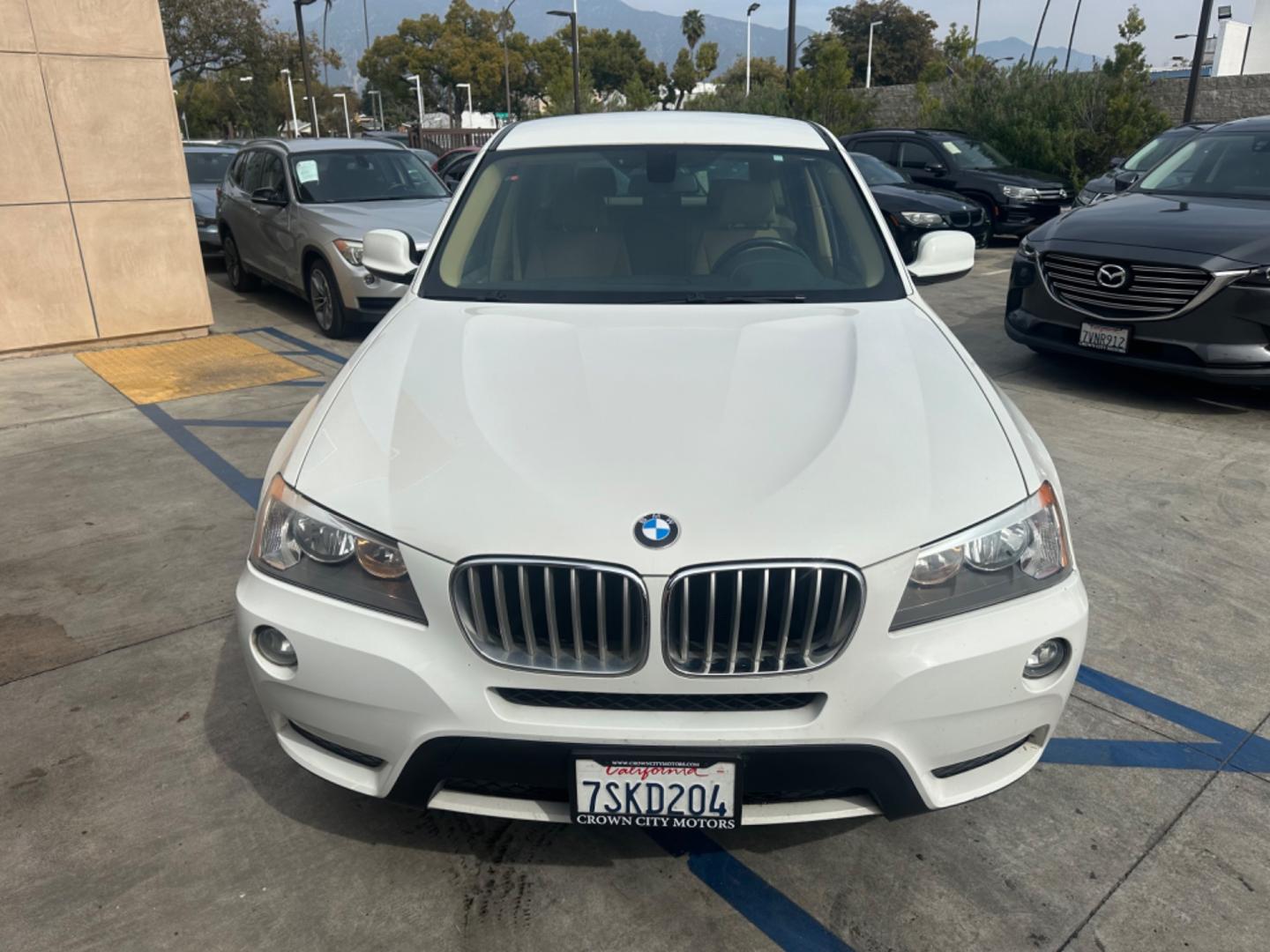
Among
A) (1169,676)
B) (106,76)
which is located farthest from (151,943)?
(106,76)

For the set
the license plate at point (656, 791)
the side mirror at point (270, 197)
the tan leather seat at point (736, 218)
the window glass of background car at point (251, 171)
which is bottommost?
the license plate at point (656, 791)

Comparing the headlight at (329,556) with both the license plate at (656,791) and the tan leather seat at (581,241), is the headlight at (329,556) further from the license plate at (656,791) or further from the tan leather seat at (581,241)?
the tan leather seat at (581,241)

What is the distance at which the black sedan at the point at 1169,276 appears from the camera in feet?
18.7

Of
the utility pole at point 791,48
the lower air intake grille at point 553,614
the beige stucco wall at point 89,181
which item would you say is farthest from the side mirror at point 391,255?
the utility pole at point 791,48

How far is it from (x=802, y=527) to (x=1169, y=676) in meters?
2.04

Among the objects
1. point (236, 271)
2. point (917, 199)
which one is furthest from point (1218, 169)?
point (236, 271)

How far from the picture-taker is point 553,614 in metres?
1.98

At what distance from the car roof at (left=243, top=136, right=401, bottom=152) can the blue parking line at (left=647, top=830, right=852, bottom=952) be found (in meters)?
8.47

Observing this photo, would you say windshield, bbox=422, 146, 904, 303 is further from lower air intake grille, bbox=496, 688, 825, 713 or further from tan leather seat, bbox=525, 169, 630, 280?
lower air intake grille, bbox=496, 688, 825, 713

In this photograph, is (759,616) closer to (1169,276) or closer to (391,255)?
Result: (391,255)

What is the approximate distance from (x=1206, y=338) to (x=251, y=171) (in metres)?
8.72

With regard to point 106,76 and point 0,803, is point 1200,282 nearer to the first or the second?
point 0,803

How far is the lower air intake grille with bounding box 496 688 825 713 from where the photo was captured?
2.02 metres

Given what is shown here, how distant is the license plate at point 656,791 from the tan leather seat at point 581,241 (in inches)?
72.5
